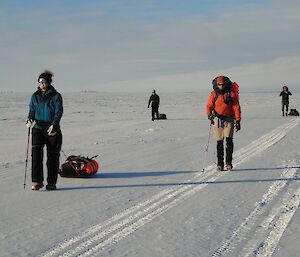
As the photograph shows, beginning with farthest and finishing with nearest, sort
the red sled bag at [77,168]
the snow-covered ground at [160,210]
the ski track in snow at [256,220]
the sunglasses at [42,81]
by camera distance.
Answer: the red sled bag at [77,168] → the sunglasses at [42,81] → the snow-covered ground at [160,210] → the ski track in snow at [256,220]

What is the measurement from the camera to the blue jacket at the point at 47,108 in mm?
6965

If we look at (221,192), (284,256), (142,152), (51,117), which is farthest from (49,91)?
(142,152)

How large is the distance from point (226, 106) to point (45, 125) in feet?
12.1

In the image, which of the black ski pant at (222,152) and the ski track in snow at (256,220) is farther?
the black ski pant at (222,152)

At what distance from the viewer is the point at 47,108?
7.02m

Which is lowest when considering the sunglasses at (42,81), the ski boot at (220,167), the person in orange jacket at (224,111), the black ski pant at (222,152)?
the ski boot at (220,167)

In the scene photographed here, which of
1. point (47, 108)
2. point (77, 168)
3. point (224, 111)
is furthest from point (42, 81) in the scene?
point (224, 111)

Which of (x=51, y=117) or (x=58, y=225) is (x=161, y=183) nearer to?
(x=51, y=117)

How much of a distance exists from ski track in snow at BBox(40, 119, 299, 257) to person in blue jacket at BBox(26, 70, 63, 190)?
1796mm

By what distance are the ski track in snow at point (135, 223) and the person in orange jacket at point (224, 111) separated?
0.72m

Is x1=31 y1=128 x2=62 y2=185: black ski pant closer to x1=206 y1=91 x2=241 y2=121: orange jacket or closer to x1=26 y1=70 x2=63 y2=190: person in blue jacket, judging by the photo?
x1=26 y1=70 x2=63 y2=190: person in blue jacket

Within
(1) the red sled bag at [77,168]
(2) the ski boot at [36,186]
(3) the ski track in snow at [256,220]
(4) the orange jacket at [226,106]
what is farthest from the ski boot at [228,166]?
(2) the ski boot at [36,186]

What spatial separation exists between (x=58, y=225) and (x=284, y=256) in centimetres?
251

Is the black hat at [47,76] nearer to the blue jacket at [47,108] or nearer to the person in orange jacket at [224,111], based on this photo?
the blue jacket at [47,108]
